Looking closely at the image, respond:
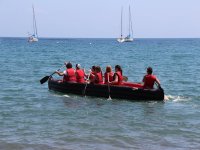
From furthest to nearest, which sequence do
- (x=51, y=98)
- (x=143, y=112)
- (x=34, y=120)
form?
(x=51, y=98), (x=143, y=112), (x=34, y=120)

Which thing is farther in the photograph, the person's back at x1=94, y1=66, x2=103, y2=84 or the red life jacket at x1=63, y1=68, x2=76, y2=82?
the red life jacket at x1=63, y1=68, x2=76, y2=82

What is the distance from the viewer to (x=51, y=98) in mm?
18188

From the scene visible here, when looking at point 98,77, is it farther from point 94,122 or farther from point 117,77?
point 94,122

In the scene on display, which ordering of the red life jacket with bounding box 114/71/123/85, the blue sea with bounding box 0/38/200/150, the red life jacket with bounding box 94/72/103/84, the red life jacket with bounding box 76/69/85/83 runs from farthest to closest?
the red life jacket with bounding box 76/69/85/83 → the red life jacket with bounding box 94/72/103/84 → the red life jacket with bounding box 114/71/123/85 → the blue sea with bounding box 0/38/200/150

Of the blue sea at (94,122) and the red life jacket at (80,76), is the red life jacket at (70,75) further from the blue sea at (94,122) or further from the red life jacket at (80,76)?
the blue sea at (94,122)

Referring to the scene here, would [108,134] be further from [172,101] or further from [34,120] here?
[172,101]

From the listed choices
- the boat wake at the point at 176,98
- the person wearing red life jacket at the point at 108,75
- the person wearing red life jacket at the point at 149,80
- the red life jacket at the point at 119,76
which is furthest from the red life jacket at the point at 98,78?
the boat wake at the point at 176,98

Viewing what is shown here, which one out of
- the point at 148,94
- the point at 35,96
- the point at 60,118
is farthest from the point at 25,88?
the point at 60,118

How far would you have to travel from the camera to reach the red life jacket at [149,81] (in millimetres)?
16828

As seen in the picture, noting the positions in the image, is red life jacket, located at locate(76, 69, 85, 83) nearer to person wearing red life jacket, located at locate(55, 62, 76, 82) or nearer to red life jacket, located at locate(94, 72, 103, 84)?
person wearing red life jacket, located at locate(55, 62, 76, 82)

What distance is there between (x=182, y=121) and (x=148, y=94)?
11.9 ft

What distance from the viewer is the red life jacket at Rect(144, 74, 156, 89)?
16.8 meters

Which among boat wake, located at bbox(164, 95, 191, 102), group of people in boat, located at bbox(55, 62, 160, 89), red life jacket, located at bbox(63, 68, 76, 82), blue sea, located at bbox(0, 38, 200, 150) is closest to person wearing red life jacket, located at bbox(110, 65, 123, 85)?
group of people in boat, located at bbox(55, 62, 160, 89)

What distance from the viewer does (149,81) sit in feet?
55.5
